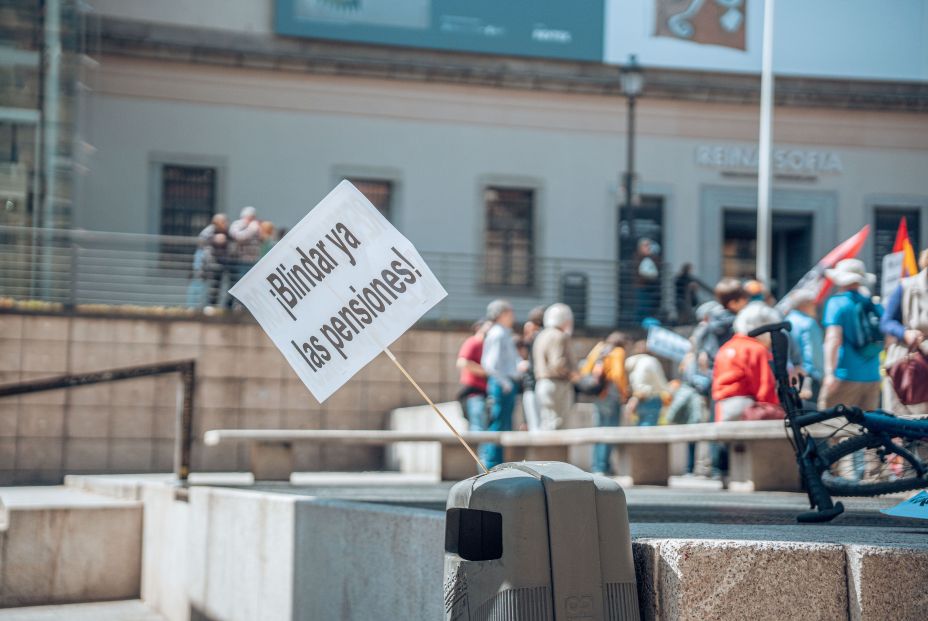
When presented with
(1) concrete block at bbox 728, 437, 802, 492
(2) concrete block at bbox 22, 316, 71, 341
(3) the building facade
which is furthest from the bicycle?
(3) the building facade

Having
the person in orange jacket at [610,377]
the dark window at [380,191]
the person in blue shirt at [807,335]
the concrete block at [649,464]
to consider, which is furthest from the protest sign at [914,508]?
the dark window at [380,191]

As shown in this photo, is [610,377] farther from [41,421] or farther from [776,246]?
[776,246]

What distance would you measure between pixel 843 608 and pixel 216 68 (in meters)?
24.2

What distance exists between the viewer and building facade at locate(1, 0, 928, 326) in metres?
26.6

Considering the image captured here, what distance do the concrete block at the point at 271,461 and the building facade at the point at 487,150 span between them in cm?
1278

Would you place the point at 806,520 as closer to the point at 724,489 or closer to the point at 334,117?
the point at 724,489

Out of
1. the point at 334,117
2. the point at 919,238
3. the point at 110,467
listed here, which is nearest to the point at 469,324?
the point at 110,467

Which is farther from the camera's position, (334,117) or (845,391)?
(334,117)

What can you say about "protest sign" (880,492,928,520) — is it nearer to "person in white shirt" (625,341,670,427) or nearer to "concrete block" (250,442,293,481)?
"concrete block" (250,442,293,481)

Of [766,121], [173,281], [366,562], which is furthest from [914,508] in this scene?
[766,121]

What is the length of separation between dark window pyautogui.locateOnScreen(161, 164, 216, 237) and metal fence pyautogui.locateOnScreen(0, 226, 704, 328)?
47.0 inches

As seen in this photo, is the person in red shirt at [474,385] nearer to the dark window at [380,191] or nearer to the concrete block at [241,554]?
the concrete block at [241,554]

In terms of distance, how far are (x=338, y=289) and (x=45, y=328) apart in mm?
15309

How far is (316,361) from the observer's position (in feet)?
18.8
